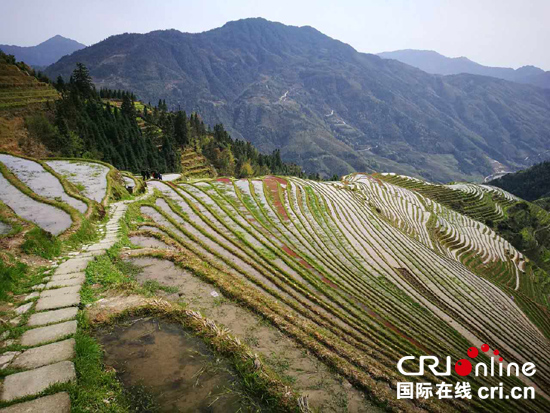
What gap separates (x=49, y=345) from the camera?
759 cm

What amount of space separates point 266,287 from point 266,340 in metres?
5.26

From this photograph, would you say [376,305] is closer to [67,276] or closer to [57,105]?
[67,276]

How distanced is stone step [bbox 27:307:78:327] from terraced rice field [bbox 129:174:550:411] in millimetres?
5285

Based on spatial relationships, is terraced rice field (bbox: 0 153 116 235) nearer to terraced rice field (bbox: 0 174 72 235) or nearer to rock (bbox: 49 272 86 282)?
terraced rice field (bbox: 0 174 72 235)

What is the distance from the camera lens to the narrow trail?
241 inches

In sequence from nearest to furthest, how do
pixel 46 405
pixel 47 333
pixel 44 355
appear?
pixel 46 405
pixel 44 355
pixel 47 333

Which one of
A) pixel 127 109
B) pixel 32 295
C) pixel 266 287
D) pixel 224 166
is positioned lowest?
pixel 224 166

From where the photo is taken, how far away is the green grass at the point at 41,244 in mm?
11812

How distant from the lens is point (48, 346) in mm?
7551

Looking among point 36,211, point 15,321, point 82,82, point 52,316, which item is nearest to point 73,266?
point 52,316

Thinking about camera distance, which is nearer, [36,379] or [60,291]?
[36,379]

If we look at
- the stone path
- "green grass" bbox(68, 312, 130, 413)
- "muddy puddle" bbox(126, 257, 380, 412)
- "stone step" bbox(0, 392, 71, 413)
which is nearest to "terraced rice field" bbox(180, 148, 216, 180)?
"muddy puddle" bbox(126, 257, 380, 412)

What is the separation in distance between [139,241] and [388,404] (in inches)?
586

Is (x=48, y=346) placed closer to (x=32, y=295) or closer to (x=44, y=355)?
(x=44, y=355)
